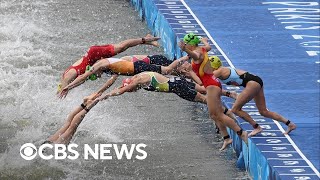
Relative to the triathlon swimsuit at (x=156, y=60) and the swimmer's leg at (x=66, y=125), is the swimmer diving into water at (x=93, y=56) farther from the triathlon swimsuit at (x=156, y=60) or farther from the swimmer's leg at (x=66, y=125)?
the swimmer's leg at (x=66, y=125)

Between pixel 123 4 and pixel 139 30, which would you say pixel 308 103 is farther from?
pixel 123 4

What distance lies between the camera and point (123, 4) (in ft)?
112

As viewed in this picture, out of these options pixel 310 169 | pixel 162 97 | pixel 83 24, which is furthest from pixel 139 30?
pixel 310 169

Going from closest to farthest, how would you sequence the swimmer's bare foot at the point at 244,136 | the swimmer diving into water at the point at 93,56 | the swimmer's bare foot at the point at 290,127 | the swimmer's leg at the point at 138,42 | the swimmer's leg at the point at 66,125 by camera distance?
the swimmer's bare foot at the point at 244,136
the swimmer's bare foot at the point at 290,127
the swimmer's leg at the point at 66,125
the swimmer diving into water at the point at 93,56
the swimmer's leg at the point at 138,42

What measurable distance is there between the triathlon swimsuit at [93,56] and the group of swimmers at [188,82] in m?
0.02

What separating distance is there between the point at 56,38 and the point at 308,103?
29.1ft

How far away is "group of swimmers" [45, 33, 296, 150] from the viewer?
2181 cm

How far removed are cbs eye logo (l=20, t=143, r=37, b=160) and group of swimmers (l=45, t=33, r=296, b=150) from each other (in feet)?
1.17

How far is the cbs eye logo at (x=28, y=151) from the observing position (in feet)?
73.5

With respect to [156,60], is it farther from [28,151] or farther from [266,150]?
[266,150]

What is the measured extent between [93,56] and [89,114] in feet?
7.24

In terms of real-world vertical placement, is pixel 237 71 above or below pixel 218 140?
above

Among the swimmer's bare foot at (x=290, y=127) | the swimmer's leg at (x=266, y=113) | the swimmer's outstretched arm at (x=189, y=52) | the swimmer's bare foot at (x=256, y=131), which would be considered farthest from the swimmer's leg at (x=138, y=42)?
the swimmer's bare foot at (x=290, y=127)

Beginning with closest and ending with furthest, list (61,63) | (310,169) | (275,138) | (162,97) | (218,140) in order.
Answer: (310,169)
(275,138)
(218,140)
(162,97)
(61,63)
